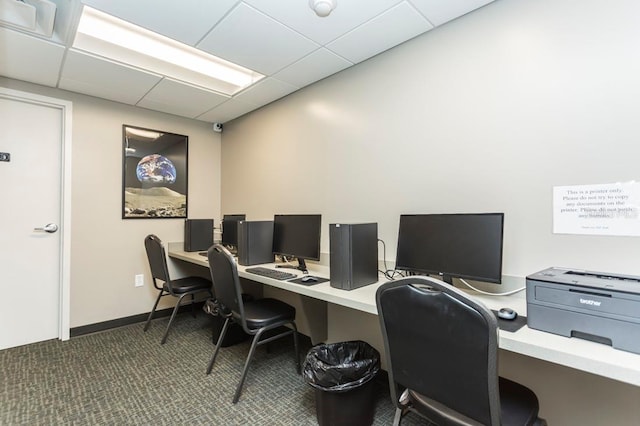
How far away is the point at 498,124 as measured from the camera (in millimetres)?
1702

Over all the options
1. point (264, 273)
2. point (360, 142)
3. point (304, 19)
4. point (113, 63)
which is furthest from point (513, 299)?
point (113, 63)

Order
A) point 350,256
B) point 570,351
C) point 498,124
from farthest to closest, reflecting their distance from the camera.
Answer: point 350,256 < point 498,124 < point 570,351

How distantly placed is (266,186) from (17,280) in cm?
237

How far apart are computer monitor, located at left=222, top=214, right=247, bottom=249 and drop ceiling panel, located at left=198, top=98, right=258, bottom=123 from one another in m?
1.18

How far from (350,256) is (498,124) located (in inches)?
43.4

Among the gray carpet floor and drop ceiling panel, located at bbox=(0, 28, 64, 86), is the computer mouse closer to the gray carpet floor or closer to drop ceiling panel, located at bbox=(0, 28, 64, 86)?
the gray carpet floor

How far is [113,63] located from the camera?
243 cm

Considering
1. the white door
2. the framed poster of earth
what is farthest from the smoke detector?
the white door

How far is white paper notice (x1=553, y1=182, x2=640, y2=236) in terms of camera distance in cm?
133

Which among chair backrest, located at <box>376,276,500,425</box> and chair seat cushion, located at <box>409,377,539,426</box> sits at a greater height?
chair backrest, located at <box>376,276,500,425</box>

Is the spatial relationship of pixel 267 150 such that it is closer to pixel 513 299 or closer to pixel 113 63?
pixel 113 63

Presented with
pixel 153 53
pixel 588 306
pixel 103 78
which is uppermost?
pixel 153 53

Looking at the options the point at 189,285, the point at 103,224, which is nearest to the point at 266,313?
the point at 189,285

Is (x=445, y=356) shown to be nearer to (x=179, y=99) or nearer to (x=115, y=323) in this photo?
(x=179, y=99)
